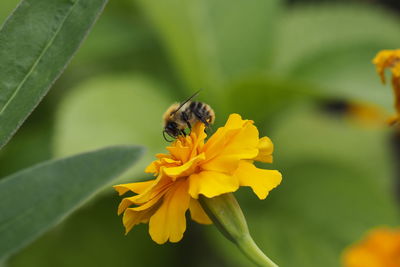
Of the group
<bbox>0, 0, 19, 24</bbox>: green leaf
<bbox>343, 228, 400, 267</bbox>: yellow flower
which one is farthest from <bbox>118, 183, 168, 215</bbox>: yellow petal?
<bbox>0, 0, 19, 24</bbox>: green leaf

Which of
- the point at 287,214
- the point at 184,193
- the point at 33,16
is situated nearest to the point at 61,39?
the point at 33,16

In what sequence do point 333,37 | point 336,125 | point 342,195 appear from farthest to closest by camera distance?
point 336,125 < point 333,37 < point 342,195

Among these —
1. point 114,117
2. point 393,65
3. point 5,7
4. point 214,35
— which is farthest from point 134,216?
point 5,7

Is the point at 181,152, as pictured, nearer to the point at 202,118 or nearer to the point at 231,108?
the point at 202,118

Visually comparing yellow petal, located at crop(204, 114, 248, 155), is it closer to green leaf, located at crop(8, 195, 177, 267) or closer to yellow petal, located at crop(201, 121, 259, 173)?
yellow petal, located at crop(201, 121, 259, 173)

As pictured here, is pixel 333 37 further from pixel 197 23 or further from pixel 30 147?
pixel 30 147

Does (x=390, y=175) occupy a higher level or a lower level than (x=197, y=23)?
lower

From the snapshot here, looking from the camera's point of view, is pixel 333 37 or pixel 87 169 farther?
pixel 333 37
